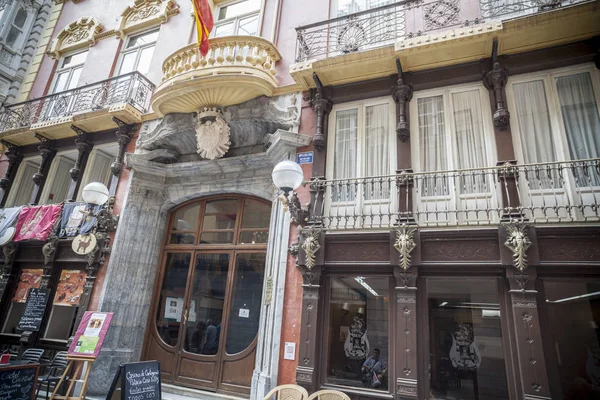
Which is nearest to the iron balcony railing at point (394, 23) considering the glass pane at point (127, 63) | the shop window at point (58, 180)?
the glass pane at point (127, 63)

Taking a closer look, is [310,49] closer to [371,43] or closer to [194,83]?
[371,43]

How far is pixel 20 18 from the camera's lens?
12.2 metres

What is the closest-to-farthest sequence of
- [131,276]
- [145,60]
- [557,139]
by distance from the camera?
[557,139], [131,276], [145,60]

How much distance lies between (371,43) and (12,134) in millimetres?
9632

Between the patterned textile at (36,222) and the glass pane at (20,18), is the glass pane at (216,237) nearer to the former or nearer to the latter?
the patterned textile at (36,222)

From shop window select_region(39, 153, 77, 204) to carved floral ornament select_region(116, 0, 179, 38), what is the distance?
154 inches

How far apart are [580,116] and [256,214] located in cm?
594

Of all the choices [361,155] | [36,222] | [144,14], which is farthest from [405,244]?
[144,14]

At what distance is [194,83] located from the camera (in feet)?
23.3

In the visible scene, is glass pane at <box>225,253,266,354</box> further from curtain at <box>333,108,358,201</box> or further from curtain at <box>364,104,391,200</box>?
curtain at <box>364,104,391,200</box>

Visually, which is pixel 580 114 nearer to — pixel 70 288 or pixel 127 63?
pixel 70 288

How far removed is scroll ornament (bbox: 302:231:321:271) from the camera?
578 cm

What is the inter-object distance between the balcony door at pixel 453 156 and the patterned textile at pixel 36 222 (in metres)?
8.20

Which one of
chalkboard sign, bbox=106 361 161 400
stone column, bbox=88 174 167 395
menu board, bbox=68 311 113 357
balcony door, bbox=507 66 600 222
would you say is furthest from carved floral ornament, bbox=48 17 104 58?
balcony door, bbox=507 66 600 222
